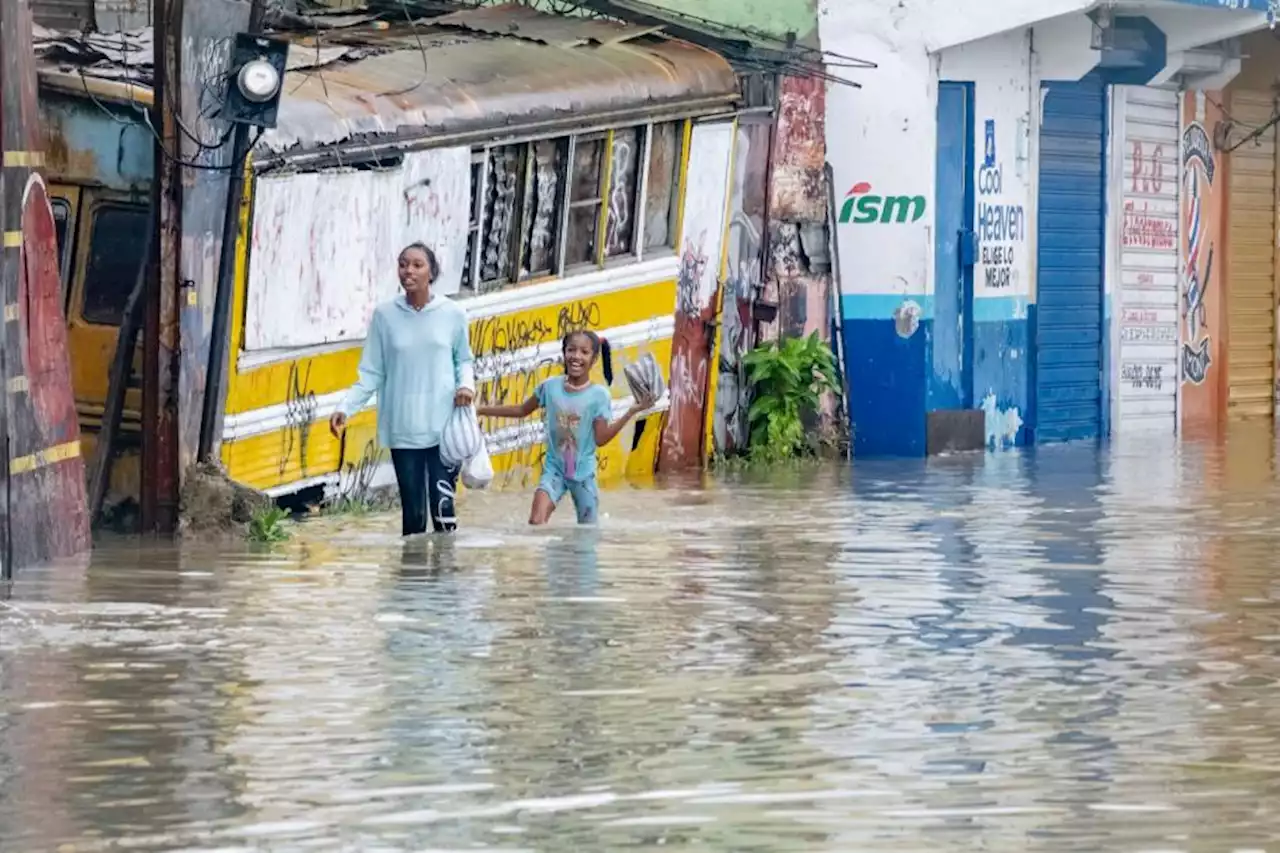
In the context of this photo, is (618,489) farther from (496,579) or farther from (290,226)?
(496,579)

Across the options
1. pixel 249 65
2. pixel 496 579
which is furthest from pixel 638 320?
pixel 496 579

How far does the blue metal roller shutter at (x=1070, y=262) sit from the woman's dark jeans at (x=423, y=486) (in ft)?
37.9

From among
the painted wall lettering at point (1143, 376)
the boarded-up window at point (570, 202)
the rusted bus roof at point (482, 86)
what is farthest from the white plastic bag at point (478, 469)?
the painted wall lettering at point (1143, 376)

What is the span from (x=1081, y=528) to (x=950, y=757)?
8.43 meters

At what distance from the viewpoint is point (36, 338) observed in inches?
550

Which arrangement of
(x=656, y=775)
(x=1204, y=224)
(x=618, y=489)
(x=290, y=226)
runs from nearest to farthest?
(x=656, y=775) < (x=290, y=226) < (x=618, y=489) < (x=1204, y=224)

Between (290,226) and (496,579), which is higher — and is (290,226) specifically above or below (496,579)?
above

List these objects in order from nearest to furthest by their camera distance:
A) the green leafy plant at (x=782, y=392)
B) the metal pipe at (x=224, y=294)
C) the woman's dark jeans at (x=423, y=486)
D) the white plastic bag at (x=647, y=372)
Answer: the woman's dark jeans at (x=423, y=486) < the metal pipe at (x=224, y=294) < the white plastic bag at (x=647, y=372) < the green leafy plant at (x=782, y=392)

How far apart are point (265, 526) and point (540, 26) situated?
7095 mm

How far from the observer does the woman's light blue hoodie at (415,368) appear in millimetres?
14883

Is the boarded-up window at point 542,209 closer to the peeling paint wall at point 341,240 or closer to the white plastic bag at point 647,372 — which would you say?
the white plastic bag at point 647,372

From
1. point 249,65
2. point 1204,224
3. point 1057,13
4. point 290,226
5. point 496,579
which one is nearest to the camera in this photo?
point 496,579

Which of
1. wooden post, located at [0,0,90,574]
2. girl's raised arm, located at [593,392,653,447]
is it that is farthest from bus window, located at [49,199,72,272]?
girl's raised arm, located at [593,392,653,447]

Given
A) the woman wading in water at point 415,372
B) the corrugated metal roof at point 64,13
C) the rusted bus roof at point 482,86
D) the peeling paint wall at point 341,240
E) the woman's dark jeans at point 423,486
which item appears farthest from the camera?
the corrugated metal roof at point 64,13
